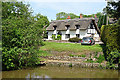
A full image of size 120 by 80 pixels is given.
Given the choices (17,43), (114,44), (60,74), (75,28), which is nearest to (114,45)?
(114,44)

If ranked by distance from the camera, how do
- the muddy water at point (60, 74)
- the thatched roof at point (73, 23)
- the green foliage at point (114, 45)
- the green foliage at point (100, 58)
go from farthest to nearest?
the thatched roof at point (73, 23)
the green foliage at point (100, 58)
the green foliage at point (114, 45)
the muddy water at point (60, 74)

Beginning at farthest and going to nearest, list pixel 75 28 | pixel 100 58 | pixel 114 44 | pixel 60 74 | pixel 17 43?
pixel 75 28 < pixel 100 58 < pixel 114 44 < pixel 17 43 < pixel 60 74

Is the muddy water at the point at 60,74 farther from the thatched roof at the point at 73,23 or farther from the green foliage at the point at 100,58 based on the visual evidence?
the thatched roof at the point at 73,23

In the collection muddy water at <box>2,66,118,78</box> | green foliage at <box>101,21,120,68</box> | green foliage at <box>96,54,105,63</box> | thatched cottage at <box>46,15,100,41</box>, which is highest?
thatched cottage at <box>46,15,100,41</box>

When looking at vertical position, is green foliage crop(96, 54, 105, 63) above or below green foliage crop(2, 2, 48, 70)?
below

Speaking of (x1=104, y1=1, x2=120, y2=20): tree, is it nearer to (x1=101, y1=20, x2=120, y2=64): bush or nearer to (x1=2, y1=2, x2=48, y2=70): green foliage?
(x1=101, y1=20, x2=120, y2=64): bush

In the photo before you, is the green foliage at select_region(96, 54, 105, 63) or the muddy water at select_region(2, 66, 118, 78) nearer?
the muddy water at select_region(2, 66, 118, 78)

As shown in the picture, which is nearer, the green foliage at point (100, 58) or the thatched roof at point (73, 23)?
the green foliage at point (100, 58)

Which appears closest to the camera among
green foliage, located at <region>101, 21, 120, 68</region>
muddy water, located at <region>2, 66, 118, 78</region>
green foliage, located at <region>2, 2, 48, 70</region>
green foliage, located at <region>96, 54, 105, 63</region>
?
muddy water, located at <region>2, 66, 118, 78</region>

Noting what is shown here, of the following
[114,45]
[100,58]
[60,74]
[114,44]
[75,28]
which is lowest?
[60,74]

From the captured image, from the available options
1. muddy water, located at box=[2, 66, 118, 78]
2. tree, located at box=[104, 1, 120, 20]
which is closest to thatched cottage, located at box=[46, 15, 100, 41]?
tree, located at box=[104, 1, 120, 20]

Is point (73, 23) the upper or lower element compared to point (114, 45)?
upper

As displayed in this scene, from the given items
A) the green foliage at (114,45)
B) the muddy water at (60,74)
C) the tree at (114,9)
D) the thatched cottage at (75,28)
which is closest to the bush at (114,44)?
the green foliage at (114,45)

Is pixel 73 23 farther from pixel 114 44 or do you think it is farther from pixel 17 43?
pixel 17 43
